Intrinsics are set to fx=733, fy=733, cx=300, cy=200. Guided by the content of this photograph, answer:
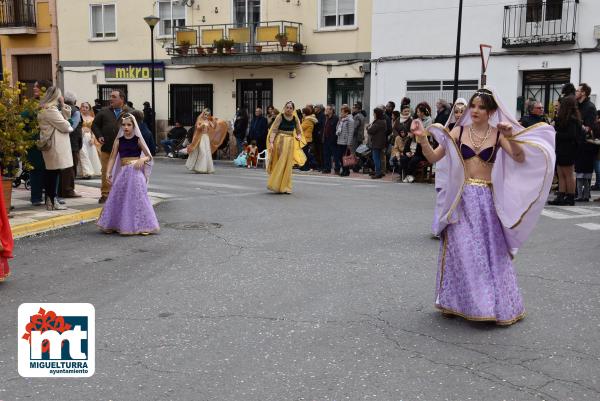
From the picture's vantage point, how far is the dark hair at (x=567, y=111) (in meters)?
13.0

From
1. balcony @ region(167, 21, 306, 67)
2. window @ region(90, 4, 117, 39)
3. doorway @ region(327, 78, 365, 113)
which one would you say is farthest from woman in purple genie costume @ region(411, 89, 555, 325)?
window @ region(90, 4, 117, 39)

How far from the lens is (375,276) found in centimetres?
732

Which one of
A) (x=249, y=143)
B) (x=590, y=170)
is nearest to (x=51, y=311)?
(x=590, y=170)

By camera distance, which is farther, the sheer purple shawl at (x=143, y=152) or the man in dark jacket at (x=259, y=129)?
the man in dark jacket at (x=259, y=129)

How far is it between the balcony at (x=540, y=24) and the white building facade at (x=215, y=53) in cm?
516

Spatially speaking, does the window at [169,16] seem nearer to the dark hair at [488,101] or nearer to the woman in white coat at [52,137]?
the woman in white coat at [52,137]

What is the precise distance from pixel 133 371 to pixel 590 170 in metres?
11.7

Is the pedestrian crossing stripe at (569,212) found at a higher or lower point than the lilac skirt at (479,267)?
lower

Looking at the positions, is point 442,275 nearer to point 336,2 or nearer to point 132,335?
point 132,335

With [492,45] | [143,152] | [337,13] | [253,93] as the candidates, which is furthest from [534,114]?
[253,93]

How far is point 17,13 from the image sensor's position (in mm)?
32062

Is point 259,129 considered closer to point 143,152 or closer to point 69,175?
point 69,175

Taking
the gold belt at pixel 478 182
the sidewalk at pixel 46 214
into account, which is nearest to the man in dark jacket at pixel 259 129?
the sidewalk at pixel 46 214

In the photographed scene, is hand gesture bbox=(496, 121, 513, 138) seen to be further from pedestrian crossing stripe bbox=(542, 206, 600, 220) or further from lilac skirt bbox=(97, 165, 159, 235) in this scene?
pedestrian crossing stripe bbox=(542, 206, 600, 220)
